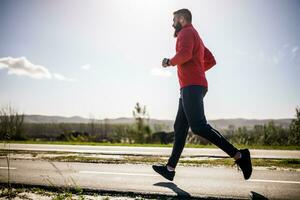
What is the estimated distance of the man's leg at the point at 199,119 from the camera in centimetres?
434

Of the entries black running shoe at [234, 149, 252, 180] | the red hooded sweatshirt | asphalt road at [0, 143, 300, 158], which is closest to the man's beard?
the red hooded sweatshirt

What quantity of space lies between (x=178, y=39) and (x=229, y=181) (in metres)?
2.17

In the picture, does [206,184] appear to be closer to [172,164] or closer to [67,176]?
[172,164]

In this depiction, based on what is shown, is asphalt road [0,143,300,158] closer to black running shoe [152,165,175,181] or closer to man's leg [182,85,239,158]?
black running shoe [152,165,175,181]

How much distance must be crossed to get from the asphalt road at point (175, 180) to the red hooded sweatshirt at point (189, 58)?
1401 millimetres

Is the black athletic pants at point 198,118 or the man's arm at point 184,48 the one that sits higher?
the man's arm at point 184,48

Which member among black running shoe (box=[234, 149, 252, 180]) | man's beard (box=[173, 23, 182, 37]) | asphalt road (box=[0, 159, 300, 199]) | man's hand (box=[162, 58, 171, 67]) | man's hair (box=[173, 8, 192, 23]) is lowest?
asphalt road (box=[0, 159, 300, 199])

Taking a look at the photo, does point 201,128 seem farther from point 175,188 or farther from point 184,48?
point 184,48

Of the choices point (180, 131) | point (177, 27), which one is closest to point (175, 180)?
point (180, 131)

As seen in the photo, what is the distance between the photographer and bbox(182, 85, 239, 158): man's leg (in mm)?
4340

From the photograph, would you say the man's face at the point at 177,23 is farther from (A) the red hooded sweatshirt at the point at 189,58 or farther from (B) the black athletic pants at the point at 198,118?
(B) the black athletic pants at the point at 198,118

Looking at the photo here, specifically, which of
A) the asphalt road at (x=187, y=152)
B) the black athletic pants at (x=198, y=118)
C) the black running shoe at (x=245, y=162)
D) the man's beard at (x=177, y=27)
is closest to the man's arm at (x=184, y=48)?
the man's beard at (x=177, y=27)

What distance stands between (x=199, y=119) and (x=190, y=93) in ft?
1.20

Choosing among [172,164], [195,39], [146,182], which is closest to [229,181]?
[172,164]
